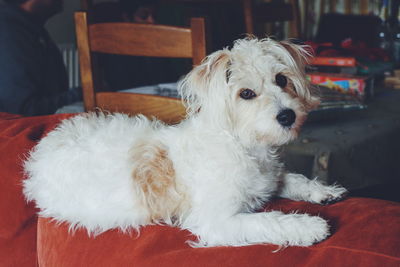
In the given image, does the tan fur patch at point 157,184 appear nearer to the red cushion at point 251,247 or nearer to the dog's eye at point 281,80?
the red cushion at point 251,247

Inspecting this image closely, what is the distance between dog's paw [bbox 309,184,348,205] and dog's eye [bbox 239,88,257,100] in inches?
12.8

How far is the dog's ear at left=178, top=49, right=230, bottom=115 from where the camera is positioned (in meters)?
1.14

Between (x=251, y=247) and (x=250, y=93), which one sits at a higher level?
(x=250, y=93)

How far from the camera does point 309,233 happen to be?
3.14ft

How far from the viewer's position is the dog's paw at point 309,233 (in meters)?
0.96

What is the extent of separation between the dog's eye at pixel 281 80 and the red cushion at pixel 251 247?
0.34 meters

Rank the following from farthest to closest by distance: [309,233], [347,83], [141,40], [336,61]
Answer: [336,61] < [347,83] < [141,40] < [309,233]

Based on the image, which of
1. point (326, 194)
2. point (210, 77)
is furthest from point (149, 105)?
point (326, 194)

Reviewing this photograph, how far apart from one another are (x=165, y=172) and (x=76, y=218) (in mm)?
269

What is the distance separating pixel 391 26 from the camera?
2531 millimetres

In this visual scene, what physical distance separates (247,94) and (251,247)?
420mm

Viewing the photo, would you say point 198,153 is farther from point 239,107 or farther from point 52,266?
point 52,266

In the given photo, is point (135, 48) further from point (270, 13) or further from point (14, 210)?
point (270, 13)

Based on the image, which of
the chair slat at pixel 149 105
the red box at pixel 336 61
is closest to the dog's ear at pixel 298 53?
the chair slat at pixel 149 105
